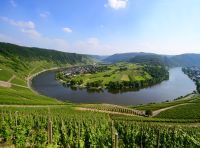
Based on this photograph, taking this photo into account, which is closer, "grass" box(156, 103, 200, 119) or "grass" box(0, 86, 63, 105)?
"grass" box(156, 103, 200, 119)

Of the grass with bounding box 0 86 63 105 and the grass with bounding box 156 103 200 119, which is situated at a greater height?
the grass with bounding box 0 86 63 105

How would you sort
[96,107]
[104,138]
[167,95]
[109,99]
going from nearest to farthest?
[104,138], [96,107], [109,99], [167,95]

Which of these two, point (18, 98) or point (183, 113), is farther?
point (18, 98)

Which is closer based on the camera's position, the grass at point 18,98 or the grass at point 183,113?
the grass at point 183,113

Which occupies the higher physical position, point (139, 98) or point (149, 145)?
point (149, 145)

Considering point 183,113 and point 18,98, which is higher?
point 18,98

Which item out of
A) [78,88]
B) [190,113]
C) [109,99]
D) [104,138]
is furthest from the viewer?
[78,88]

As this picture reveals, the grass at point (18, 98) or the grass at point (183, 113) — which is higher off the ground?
the grass at point (18, 98)

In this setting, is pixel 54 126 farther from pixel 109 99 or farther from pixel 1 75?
pixel 1 75

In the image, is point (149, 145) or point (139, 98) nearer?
point (149, 145)

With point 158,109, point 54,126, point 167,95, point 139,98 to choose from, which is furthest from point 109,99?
point 54,126
